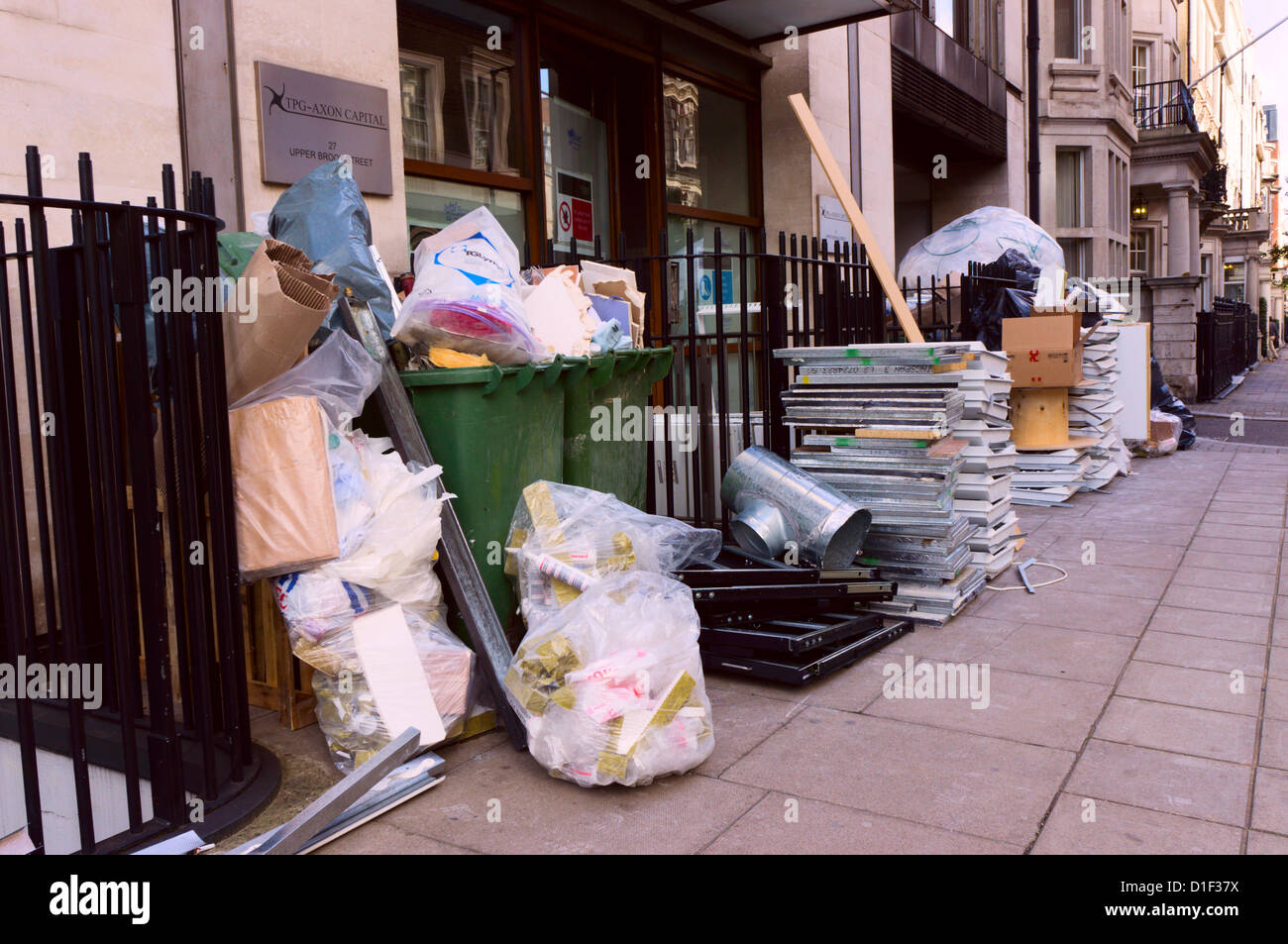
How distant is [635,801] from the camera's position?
280 cm

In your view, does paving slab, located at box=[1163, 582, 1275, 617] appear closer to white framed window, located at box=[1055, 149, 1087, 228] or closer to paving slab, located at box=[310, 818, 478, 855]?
paving slab, located at box=[310, 818, 478, 855]

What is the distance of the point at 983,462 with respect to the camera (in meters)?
5.07

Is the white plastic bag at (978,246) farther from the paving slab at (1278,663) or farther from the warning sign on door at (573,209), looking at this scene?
the paving slab at (1278,663)

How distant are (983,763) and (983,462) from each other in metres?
2.34

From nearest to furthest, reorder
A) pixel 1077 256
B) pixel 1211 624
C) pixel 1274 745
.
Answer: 1. pixel 1274 745
2. pixel 1211 624
3. pixel 1077 256

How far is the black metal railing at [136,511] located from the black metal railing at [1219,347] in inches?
720

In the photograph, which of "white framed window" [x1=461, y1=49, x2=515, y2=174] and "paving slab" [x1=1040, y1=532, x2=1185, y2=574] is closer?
"paving slab" [x1=1040, y1=532, x2=1185, y2=574]

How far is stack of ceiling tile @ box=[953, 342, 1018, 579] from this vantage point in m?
5.12

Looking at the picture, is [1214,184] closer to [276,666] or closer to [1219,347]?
[1219,347]

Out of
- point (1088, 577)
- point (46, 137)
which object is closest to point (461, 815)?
point (46, 137)

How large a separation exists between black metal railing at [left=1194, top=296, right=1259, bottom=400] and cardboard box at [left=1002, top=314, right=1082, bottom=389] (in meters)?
11.6

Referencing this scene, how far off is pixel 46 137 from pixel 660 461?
3.44 metres

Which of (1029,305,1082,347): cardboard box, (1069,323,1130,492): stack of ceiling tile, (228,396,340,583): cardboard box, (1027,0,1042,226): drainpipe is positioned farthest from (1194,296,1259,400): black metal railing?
(228,396,340,583): cardboard box

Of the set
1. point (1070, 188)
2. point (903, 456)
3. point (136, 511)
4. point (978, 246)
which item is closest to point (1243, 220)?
point (1070, 188)
